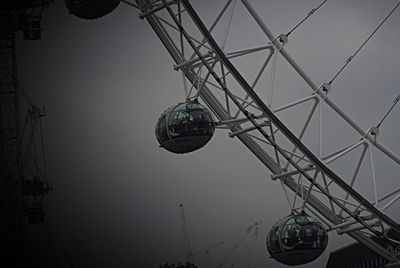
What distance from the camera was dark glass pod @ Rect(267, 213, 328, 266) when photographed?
24672 millimetres

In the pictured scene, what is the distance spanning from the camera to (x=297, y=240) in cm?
2462

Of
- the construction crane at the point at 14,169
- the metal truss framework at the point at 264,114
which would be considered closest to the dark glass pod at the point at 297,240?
the metal truss framework at the point at 264,114

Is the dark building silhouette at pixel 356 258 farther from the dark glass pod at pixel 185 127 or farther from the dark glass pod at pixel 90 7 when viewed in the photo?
the dark glass pod at pixel 90 7

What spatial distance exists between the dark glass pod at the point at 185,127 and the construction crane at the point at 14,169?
15.1 meters

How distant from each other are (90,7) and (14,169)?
17.7 m

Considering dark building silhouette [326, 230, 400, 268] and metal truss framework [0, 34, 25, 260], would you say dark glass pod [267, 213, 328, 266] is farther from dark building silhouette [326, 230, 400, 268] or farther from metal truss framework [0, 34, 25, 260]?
dark building silhouette [326, 230, 400, 268]

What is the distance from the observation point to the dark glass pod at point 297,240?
80.9ft

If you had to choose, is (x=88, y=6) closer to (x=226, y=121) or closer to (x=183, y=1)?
(x=183, y=1)

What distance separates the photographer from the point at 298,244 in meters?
24.6

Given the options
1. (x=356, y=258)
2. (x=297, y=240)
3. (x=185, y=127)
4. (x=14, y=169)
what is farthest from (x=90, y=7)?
(x=356, y=258)

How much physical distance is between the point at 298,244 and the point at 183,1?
24.0 feet

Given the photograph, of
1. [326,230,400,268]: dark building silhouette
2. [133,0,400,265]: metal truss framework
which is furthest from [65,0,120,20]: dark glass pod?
[326,230,400,268]: dark building silhouette

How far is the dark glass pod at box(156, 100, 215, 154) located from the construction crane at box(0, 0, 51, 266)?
15.1m

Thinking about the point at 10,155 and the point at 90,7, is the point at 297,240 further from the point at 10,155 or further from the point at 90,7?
the point at 10,155
